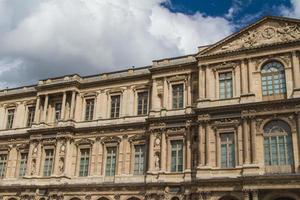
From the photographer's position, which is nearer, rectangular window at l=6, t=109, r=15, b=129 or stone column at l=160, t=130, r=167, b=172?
stone column at l=160, t=130, r=167, b=172

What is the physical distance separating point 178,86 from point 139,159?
637 cm

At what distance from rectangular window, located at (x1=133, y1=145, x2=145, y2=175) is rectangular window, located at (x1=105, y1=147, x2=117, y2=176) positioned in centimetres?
→ 186

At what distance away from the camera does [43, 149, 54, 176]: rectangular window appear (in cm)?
3494

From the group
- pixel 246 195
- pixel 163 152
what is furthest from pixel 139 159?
pixel 246 195

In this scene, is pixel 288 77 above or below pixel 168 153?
above

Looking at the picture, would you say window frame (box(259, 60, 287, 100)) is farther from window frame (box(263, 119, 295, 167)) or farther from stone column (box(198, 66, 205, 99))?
stone column (box(198, 66, 205, 99))

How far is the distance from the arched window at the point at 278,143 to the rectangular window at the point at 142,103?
10.1 metres

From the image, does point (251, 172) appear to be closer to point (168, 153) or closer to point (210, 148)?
point (210, 148)

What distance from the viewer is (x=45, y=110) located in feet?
120

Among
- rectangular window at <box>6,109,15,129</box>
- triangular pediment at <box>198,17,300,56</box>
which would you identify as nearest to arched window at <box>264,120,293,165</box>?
triangular pediment at <box>198,17,300,56</box>

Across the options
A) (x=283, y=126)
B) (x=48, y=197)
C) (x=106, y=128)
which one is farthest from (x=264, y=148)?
(x=48, y=197)

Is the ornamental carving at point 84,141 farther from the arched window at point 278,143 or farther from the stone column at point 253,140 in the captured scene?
the arched window at point 278,143

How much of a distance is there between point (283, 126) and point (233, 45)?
22.7ft

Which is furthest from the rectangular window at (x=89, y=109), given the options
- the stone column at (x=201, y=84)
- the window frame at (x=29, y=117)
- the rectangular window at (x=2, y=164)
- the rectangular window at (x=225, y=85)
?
the rectangular window at (x=225, y=85)
